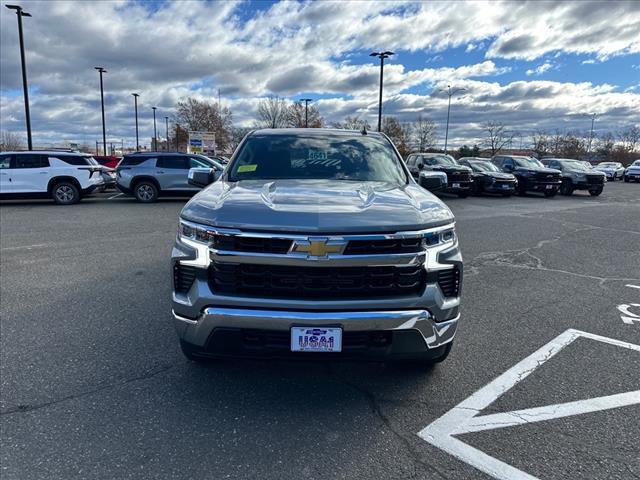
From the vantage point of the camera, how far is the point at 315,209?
272 centimetres

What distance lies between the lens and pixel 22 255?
23.9ft

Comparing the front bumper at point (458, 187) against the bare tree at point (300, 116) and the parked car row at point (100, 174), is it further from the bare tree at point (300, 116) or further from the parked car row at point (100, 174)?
the bare tree at point (300, 116)

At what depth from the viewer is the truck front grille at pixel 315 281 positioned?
8.54 feet

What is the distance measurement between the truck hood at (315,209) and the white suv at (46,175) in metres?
13.5

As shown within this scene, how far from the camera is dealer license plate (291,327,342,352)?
2.55 metres

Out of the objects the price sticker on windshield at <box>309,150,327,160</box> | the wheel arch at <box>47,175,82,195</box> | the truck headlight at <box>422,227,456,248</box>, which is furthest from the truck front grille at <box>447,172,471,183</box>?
the truck headlight at <box>422,227,456,248</box>

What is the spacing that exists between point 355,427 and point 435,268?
1101 millimetres

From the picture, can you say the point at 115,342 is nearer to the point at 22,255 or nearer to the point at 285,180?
the point at 285,180

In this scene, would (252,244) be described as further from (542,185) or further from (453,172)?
(542,185)

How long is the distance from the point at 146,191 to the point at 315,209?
1439cm

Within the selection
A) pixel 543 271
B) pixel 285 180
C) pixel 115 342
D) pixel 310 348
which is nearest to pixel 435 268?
pixel 310 348

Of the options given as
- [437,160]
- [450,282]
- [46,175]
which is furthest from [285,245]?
[437,160]

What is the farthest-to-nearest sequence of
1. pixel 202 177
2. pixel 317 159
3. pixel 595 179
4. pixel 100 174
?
pixel 595 179 < pixel 100 174 < pixel 202 177 < pixel 317 159

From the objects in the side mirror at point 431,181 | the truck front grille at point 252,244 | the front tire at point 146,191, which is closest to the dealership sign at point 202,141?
the front tire at point 146,191
